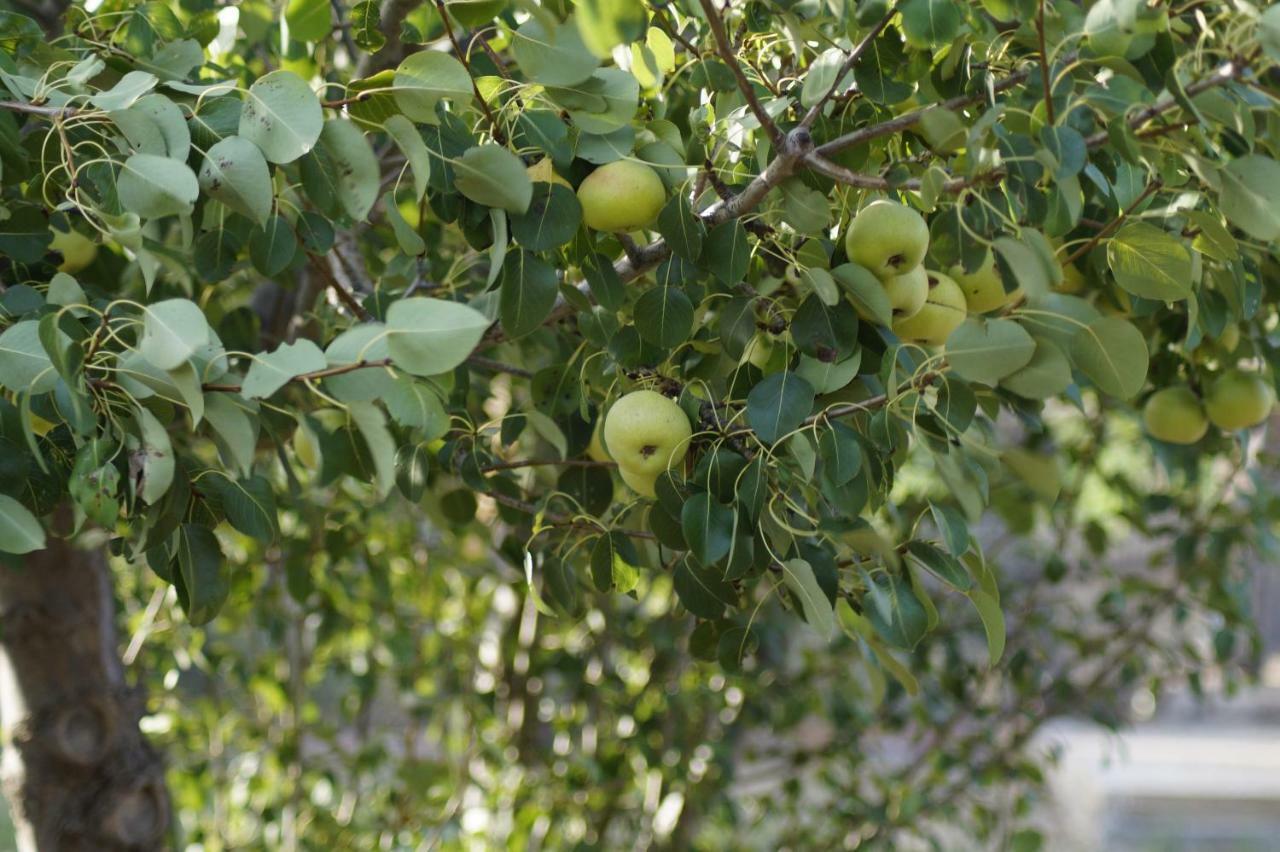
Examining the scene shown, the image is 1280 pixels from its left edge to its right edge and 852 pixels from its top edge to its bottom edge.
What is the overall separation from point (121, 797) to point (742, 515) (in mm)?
1142

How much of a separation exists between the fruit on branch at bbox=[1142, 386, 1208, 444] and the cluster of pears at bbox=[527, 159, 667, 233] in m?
0.72

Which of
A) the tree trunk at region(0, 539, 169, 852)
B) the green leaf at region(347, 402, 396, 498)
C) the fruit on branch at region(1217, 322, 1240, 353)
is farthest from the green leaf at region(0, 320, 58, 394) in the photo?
the fruit on branch at region(1217, 322, 1240, 353)

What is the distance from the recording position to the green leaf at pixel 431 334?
2.62ft

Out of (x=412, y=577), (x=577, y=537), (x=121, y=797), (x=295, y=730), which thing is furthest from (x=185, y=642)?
(x=577, y=537)

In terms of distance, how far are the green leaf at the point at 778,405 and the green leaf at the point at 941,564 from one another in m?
0.16

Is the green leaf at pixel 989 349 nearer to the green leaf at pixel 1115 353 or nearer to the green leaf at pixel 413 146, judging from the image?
the green leaf at pixel 1115 353

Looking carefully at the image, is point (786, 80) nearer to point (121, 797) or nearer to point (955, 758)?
point (121, 797)

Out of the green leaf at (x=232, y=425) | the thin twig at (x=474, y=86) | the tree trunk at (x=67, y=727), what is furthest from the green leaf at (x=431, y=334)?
the tree trunk at (x=67, y=727)

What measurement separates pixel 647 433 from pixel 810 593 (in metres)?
0.18

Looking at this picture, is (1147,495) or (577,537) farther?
(1147,495)

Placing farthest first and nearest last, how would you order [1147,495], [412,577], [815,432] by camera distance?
1. [412,577]
2. [1147,495]
3. [815,432]

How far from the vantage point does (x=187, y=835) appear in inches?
96.2

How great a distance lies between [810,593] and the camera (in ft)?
3.08

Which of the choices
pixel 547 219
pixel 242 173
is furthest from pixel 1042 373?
pixel 242 173
